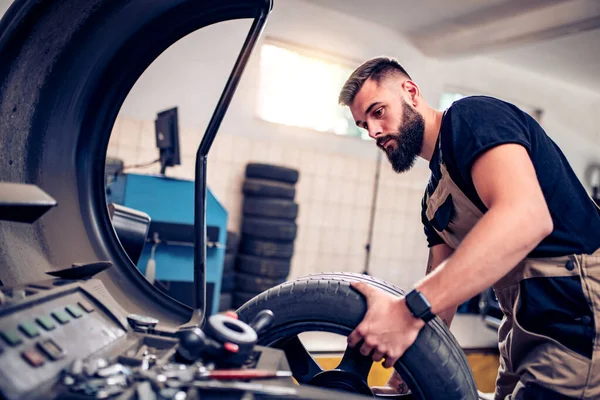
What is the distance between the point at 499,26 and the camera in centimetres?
426

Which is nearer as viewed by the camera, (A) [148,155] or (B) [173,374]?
(B) [173,374]

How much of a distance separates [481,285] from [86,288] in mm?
619

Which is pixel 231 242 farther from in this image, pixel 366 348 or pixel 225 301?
pixel 366 348

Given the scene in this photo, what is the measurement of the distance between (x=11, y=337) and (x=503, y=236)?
2.34ft

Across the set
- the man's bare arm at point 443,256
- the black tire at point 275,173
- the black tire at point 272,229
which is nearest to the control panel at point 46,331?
the man's bare arm at point 443,256

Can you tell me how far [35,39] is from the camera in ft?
2.52

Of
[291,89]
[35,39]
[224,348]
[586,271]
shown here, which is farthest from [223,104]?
[291,89]

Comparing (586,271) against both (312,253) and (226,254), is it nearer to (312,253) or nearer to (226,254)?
(226,254)

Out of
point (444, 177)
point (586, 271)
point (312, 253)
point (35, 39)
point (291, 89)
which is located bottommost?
point (312, 253)

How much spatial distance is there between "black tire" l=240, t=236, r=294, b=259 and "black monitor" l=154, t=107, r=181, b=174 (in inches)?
46.2

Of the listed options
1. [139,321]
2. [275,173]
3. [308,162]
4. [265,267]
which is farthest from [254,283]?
[139,321]

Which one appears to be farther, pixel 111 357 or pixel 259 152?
pixel 259 152

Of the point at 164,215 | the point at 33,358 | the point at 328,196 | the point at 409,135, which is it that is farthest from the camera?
the point at 328,196

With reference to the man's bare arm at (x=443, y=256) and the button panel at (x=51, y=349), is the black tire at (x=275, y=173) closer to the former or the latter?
the man's bare arm at (x=443, y=256)
